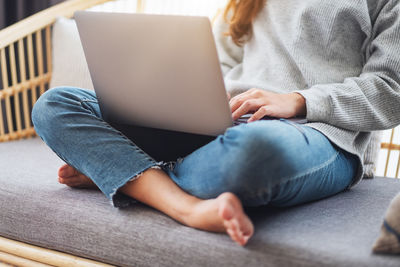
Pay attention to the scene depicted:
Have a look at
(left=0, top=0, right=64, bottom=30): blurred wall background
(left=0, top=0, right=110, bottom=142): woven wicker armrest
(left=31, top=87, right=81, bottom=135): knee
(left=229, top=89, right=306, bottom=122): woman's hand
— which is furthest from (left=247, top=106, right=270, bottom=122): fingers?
(left=0, top=0, right=64, bottom=30): blurred wall background

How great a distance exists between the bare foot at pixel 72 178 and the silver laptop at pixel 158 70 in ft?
0.53

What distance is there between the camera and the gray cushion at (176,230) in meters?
0.72

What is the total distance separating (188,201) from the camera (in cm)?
80

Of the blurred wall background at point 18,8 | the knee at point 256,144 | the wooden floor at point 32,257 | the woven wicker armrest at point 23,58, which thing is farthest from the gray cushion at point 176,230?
the blurred wall background at point 18,8

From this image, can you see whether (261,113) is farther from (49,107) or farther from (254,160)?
(49,107)

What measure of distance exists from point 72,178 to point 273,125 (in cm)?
46

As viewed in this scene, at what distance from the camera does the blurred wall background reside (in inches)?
70.6

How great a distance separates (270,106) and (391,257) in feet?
1.14

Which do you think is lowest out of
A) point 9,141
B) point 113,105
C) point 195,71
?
point 9,141

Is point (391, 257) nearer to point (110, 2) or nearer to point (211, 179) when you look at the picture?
point (211, 179)

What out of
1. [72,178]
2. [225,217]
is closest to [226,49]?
[72,178]

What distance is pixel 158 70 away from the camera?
796 millimetres

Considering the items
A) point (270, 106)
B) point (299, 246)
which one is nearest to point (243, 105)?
point (270, 106)

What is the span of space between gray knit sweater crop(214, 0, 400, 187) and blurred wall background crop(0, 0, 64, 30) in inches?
37.6
